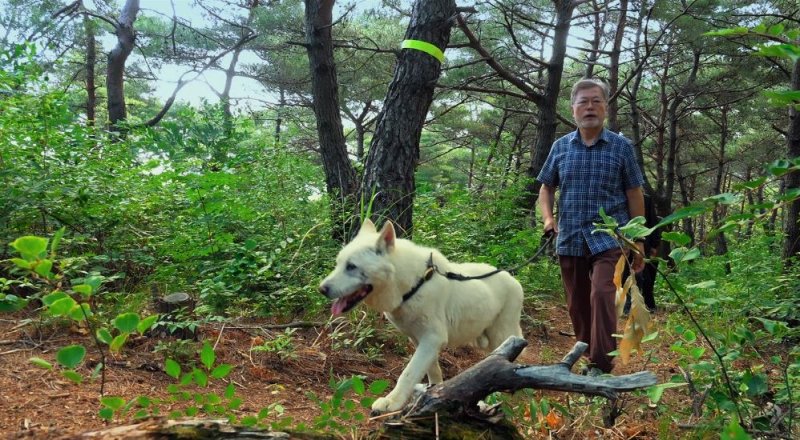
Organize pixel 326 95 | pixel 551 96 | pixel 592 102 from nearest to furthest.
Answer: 1. pixel 592 102
2. pixel 326 95
3. pixel 551 96

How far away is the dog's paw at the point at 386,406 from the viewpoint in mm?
2793

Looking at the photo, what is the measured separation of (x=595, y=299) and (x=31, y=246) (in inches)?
133

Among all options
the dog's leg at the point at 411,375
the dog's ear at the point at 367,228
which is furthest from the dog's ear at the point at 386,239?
the dog's leg at the point at 411,375

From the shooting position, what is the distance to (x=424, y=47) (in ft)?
20.4

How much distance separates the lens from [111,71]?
540 inches

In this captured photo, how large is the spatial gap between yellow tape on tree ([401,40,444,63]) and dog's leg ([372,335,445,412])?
3.85 metres

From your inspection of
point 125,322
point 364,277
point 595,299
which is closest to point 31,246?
point 125,322

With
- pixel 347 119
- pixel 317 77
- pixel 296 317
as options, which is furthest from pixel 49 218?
pixel 347 119

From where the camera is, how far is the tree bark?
6.07 metres

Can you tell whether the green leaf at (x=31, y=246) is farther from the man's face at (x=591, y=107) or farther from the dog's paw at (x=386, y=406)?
the man's face at (x=591, y=107)

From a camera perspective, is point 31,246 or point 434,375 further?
point 434,375

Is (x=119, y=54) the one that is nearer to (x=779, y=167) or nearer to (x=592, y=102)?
(x=592, y=102)

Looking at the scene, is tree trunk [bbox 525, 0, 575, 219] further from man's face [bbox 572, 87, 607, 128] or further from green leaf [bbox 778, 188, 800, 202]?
green leaf [bbox 778, 188, 800, 202]

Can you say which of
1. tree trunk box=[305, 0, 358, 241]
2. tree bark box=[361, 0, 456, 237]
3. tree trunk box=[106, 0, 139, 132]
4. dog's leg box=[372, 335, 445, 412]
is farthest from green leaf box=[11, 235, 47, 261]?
tree trunk box=[106, 0, 139, 132]
